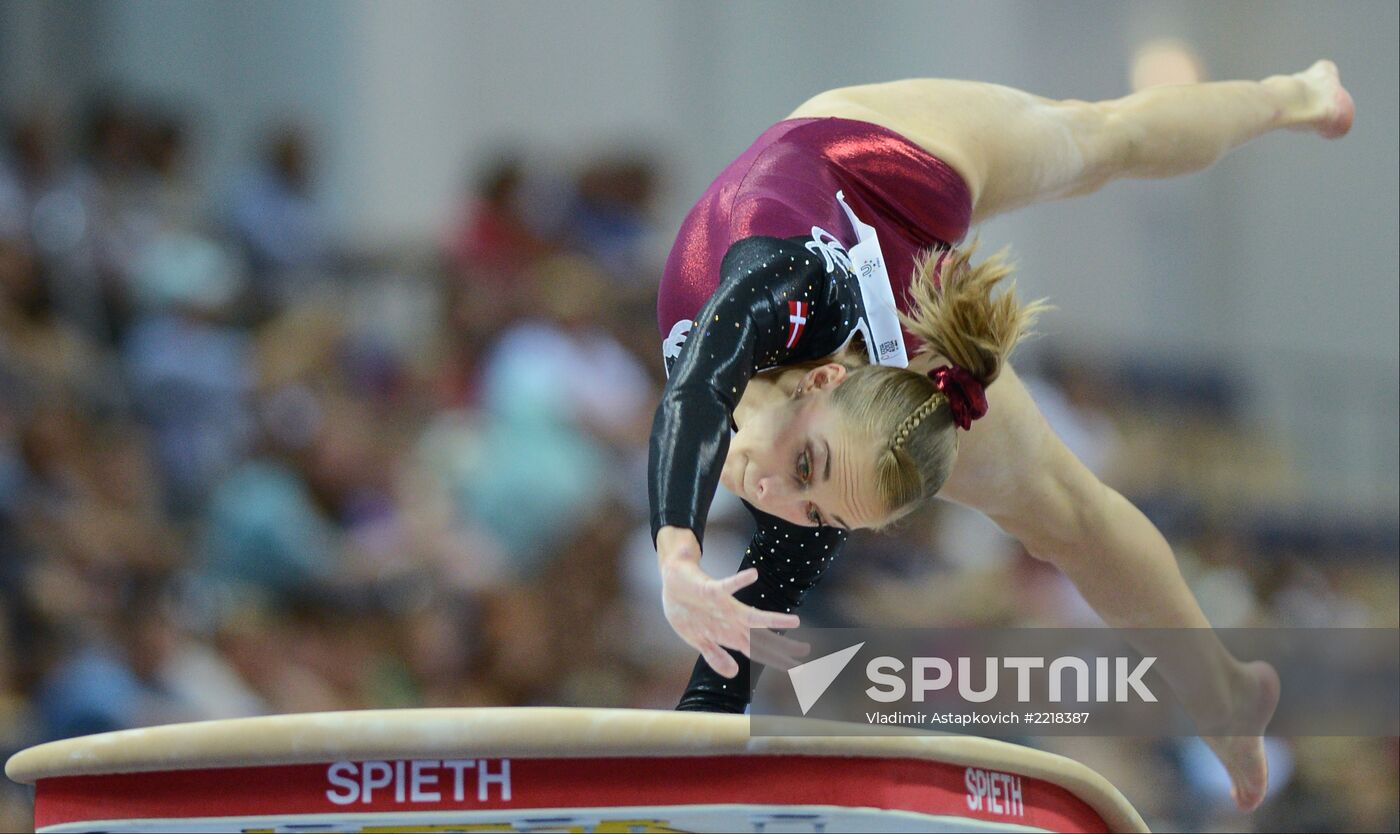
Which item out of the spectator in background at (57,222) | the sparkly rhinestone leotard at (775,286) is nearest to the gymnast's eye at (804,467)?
the sparkly rhinestone leotard at (775,286)

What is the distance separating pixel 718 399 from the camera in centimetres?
170

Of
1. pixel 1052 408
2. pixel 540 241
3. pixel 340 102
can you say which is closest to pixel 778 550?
pixel 540 241

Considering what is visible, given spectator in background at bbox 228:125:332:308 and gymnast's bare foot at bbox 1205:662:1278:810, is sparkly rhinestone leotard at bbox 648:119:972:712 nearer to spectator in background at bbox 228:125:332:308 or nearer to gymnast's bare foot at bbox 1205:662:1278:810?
gymnast's bare foot at bbox 1205:662:1278:810

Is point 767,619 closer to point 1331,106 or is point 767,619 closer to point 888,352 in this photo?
point 888,352

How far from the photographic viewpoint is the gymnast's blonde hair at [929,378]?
1.86 meters

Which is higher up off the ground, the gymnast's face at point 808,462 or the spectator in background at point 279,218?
the spectator in background at point 279,218

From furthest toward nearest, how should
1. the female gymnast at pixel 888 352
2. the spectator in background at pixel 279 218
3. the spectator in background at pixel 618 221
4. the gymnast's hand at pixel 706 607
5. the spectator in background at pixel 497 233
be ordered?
the spectator in background at pixel 618 221, the spectator in background at pixel 497 233, the spectator in background at pixel 279 218, the female gymnast at pixel 888 352, the gymnast's hand at pixel 706 607

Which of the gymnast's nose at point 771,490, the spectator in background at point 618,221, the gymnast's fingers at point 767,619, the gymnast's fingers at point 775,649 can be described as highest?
the spectator in background at point 618,221

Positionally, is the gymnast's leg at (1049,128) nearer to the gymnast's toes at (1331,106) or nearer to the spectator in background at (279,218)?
the gymnast's toes at (1331,106)

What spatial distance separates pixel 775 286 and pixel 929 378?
9.8 inches

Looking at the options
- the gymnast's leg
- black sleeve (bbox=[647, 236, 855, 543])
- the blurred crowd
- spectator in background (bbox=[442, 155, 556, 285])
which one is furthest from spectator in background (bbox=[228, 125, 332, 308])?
black sleeve (bbox=[647, 236, 855, 543])

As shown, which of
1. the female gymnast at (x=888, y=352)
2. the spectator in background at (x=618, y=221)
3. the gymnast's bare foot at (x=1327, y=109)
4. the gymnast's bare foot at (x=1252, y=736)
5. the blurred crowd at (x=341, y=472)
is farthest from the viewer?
the spectator in background at (x=618, y=221)

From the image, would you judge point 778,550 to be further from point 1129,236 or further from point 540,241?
point 1129,236

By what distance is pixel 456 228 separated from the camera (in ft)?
15.3
